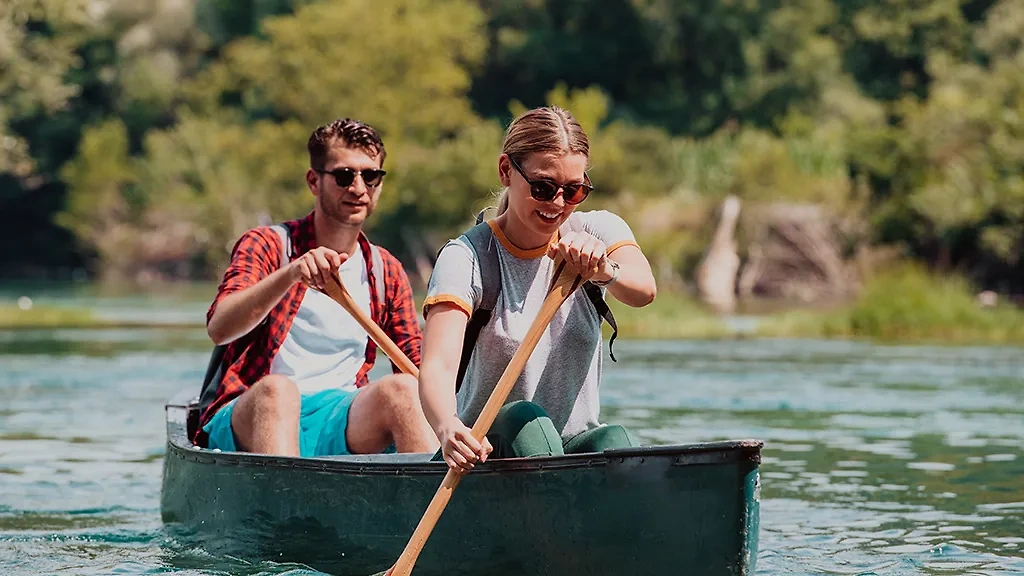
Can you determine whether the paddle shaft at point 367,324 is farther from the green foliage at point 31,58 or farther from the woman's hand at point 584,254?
the green foliage at point 31,58

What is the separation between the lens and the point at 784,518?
6973 mm

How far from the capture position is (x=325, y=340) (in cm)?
584

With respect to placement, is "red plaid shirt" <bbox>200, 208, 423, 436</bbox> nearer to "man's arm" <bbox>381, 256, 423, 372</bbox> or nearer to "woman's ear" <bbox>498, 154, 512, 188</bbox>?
"man's arm" <bbox>381, 256, 423, 372</bbox>

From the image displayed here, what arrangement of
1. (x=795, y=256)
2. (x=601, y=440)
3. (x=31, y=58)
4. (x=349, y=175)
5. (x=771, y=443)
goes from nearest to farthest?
(x=601, y=440) < (x=349, y=175) < (x=771, y=443) < (x=795, y=256) < (x=31, y=58)

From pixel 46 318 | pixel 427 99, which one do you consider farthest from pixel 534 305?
→ pixel 427 99

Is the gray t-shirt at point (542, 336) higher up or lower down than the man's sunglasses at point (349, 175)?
lower down

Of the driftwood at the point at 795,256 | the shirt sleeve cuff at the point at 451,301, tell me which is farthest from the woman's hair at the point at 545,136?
the driftwood at the point at 795,256

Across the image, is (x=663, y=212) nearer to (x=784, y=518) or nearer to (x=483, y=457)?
(x=784, y=518)

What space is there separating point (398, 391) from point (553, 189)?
1.33 meters

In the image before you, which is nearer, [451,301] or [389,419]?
[451,301]

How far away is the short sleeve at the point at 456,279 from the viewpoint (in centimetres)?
425

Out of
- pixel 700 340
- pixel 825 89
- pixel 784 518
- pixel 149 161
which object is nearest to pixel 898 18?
pixel 825 89

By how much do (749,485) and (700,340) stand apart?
15152 millimetres

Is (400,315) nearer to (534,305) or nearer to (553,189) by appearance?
(534,305)
